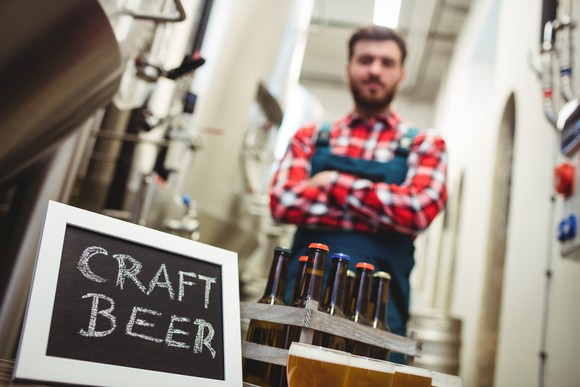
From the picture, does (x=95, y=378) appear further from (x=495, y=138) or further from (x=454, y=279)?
(x=454, y=279)

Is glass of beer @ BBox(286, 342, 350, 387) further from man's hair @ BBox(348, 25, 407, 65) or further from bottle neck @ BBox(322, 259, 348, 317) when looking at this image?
man's hair @ BBox(348, 25, 407, 65)

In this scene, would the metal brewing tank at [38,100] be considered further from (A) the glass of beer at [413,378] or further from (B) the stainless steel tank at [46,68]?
(A) the glass of beer at [413,378]

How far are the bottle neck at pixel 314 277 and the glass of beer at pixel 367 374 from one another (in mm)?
164

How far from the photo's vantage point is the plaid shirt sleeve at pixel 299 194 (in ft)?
5.11

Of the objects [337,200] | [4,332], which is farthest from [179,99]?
[4,332]

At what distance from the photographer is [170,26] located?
1844 mm

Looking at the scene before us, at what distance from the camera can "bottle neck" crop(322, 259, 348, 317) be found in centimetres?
91

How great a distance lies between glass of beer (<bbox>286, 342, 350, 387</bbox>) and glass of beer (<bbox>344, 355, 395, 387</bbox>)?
0.03 ft

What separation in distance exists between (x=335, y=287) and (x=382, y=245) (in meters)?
0.63

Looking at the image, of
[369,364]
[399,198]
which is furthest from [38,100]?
[399,198]

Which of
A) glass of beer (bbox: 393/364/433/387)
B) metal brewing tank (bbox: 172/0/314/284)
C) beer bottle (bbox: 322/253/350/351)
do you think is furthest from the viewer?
metal brewing tank (bbox: 172/0/314/284)

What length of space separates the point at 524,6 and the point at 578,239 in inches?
97.4

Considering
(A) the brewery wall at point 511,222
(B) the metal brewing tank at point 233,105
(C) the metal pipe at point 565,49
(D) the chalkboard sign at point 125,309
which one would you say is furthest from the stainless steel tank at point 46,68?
(A) the brewery wall at point 511,222

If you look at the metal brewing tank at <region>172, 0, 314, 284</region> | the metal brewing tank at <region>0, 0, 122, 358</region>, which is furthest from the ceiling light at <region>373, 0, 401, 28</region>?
the metal brewing tank at <region>0, 0, 122, 358</region>
